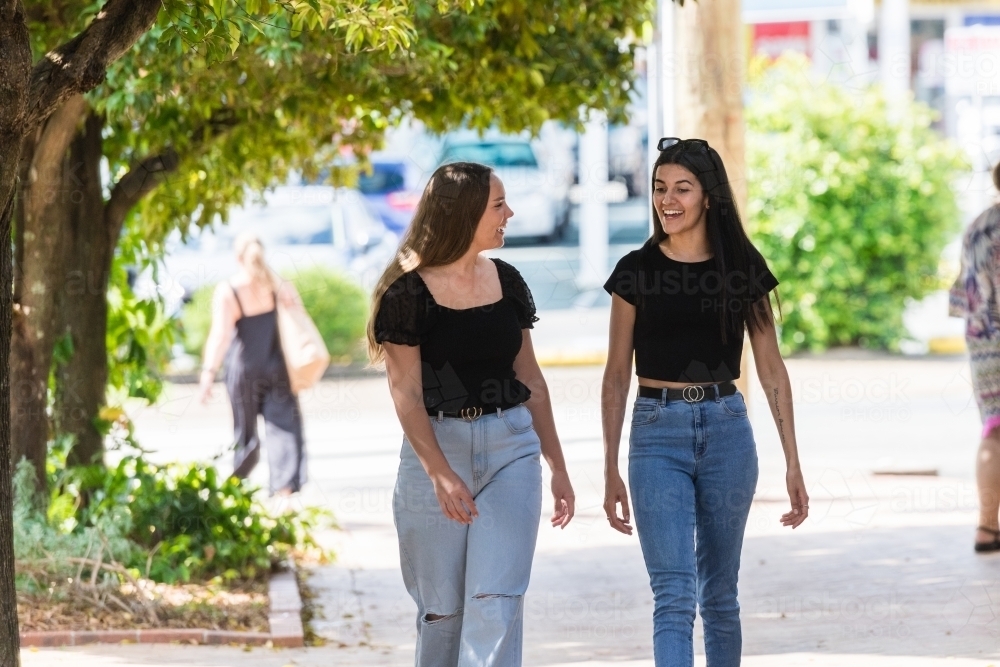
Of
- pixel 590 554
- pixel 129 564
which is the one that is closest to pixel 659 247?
pixel 129 564

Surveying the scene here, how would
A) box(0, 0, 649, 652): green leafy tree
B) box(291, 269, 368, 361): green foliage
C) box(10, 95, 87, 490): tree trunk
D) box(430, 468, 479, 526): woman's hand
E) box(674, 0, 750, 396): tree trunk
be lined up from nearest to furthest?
box(430, 468, 479, 526): woman's hand → box(0, 0, 649, 652): green leafy tree → box(10, 95, 87, 490): tree trunk → box(674, 0, 750, 396): tree trunk → box(291, 269, 368, 361): green foliage

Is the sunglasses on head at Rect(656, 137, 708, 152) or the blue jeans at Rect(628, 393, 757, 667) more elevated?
the sunglasses on head at Rect(656, 137, 708, 152)

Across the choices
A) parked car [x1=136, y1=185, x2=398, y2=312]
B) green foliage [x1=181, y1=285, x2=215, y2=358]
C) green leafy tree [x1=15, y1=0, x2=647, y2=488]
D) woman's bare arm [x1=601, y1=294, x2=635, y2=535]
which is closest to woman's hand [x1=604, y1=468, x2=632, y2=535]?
woman's bare arm [x1=601, y1=294, x2=635, y2=535]

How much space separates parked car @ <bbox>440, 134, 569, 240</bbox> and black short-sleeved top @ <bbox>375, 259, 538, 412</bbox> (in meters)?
18.2

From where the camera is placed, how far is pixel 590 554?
805 centimetres

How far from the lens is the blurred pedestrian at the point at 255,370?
918cm

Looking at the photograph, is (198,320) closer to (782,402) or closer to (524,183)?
(524,183)

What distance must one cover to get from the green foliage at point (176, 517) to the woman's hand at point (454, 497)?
2999mm

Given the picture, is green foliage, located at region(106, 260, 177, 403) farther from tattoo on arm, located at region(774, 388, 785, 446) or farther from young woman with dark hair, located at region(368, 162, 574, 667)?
tattoo on arm, located at region(774, 388, 785, 446)

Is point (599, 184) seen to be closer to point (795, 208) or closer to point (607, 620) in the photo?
point (795, 208)

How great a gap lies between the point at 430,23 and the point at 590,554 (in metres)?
3.22

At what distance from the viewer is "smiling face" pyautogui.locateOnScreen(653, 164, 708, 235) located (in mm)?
4359

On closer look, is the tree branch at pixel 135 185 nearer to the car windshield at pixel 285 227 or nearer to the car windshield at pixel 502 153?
the car windshield at pixel 285 227

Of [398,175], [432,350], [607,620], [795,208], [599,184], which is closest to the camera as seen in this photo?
[432,350]
